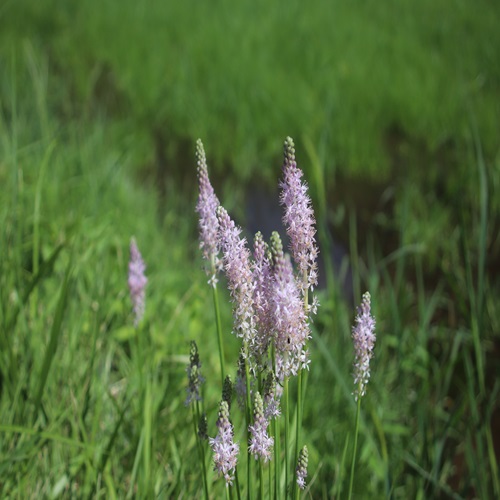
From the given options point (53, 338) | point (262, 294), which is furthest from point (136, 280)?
point (262, 294)

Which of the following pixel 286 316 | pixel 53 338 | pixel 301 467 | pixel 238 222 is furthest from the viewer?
pixel 238 222

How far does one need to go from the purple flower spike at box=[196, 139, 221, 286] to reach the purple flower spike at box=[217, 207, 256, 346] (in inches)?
0.5

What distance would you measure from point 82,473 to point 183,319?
1.15 m

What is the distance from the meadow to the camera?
6.46 feet

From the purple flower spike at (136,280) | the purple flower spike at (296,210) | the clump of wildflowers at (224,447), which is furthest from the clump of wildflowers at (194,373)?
the purple flower spike at (136,280)

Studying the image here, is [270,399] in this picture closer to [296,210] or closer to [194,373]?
[194,373]

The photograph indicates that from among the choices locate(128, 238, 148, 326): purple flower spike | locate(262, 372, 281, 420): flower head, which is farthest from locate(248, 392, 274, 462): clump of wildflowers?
locate(128, 238, 148, 326): purple flower spike

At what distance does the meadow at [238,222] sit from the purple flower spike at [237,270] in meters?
0.22

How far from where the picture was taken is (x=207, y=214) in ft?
3.41

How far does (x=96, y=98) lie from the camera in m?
7.33

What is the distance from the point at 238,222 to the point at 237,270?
12.9ft

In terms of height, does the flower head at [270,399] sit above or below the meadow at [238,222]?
below

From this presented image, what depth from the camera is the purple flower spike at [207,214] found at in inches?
40.3

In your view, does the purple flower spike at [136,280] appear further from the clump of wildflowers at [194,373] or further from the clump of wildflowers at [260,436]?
the clump of wildflowers at [260,436]
